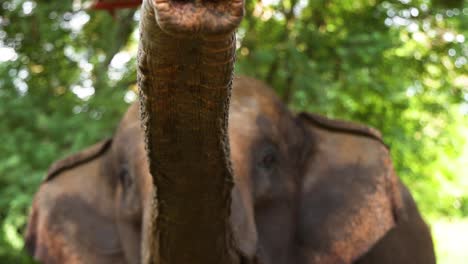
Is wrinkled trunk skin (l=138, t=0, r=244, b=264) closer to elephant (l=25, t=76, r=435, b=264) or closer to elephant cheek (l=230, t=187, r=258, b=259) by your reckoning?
elephant cheek (l=230, t=187, r=258, b=259)

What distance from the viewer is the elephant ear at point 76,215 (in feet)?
13.2

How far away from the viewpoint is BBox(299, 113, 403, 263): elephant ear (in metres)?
3.80

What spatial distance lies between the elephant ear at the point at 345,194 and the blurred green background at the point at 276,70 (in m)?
1.29

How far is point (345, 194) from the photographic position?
3.94 metres

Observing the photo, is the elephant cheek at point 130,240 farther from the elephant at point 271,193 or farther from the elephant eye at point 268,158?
the elephant eye at point 268,158

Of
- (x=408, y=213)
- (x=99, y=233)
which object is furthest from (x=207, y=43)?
(x=408, y=213)

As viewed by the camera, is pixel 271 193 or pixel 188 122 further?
pixel 271 193

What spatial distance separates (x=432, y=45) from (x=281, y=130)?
2.70m

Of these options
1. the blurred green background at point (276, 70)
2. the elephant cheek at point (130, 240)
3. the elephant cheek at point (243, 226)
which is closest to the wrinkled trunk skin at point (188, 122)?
the elephant cheek at point (243, 226)

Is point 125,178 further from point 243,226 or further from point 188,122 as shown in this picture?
point 188,122

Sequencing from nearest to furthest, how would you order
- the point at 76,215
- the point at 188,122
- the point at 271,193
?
1. the point at 188,122
2. the point at 271,193
3. the point at 76,215

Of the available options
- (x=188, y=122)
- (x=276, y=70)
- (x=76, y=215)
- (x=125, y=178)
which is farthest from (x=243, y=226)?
(x=276, y=70)

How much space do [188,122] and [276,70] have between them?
3927 millimetres

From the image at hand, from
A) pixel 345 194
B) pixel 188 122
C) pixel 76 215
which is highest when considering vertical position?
pixel 188 122
